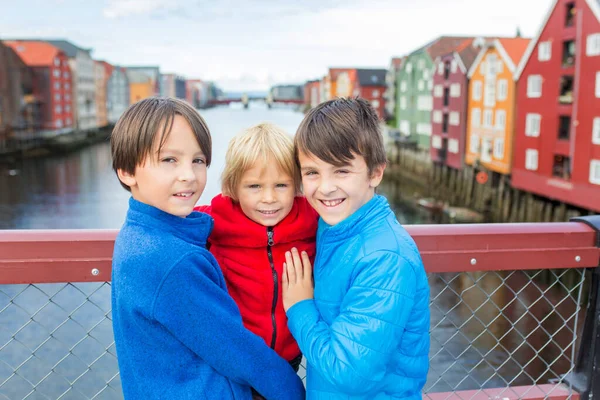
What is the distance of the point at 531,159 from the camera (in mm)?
19719

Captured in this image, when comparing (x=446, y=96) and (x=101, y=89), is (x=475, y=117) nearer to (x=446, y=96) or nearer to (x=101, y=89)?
(x=446, y=96)

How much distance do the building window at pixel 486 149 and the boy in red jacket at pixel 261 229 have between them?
2354 cm

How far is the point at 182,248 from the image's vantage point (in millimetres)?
1267

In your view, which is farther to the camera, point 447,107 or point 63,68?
point 63,68

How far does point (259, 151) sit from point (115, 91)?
221ft

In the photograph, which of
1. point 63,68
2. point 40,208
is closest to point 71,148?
point 63,68

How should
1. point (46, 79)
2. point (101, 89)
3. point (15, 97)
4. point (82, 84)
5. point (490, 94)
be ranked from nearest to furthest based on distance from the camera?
point (490, 94) → point (15, 97) → point (46, 79) → point (82, 84) → point (101, 89)

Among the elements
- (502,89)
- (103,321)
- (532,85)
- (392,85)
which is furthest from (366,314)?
(392,85)

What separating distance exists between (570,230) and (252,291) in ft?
3.22

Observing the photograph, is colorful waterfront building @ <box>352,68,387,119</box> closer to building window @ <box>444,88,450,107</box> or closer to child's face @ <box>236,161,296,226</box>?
building window @ <box>444,88,450,107</box>

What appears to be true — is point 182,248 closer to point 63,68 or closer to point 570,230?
point 570,230

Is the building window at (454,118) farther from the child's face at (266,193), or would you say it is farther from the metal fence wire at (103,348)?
the child's face at (266,193)

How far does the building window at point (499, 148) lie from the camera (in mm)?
22822

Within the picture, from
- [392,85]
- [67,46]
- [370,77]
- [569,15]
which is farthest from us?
[67,46]
